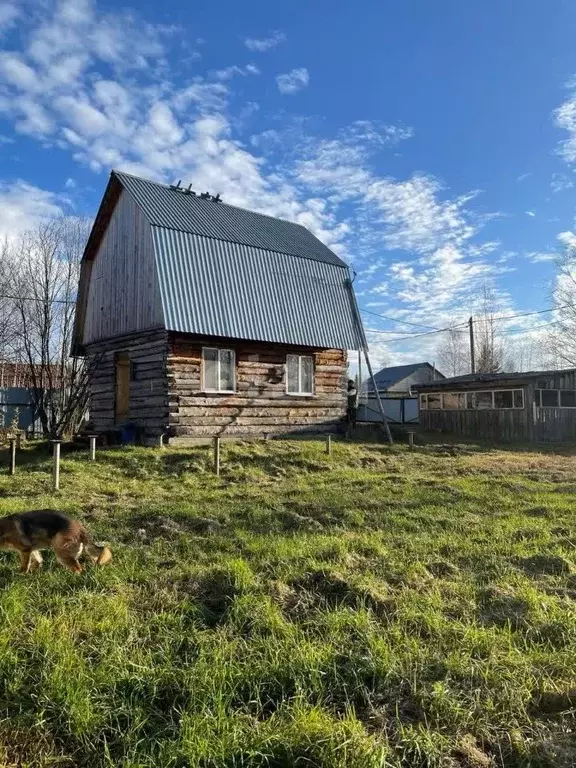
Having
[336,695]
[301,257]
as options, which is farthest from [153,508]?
[301,257]

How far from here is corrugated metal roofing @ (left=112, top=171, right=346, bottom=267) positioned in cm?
1723

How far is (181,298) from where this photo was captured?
1592cm

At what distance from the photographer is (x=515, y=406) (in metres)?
23.4

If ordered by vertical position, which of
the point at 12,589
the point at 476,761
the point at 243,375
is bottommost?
the point at 476,761

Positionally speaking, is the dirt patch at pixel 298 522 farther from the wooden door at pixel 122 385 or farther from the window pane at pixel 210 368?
the wooden door at pixel 122 385

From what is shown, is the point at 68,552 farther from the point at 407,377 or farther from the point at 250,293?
the point at 407,377

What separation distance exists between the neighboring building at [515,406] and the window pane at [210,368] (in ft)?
40.4

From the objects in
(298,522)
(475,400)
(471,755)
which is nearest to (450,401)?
(475,400)

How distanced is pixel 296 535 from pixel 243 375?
36.6ft

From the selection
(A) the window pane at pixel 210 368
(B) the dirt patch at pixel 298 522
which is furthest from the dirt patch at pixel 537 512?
(A) the window pane at pixel 210 368

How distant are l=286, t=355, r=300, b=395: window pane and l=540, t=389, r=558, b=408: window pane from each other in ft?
35.0

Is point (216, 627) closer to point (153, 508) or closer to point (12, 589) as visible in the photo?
point (12, 589)

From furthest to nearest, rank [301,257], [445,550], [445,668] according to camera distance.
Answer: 1. [301,257]
2. [445,550]
3. [445,668]

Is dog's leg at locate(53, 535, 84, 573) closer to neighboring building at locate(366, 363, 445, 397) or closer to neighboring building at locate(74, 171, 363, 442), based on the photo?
neighboring building at locate(74, 171, 363, 442)
